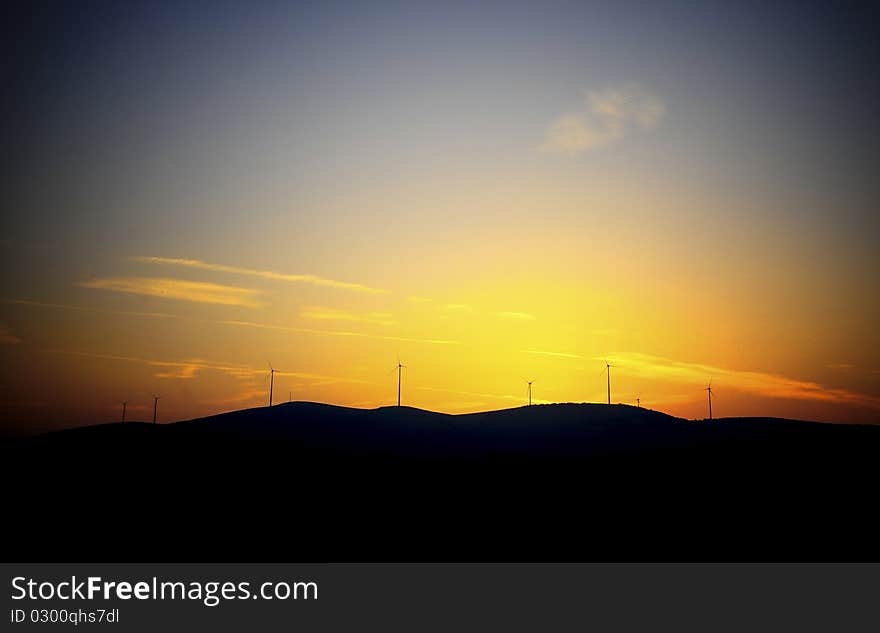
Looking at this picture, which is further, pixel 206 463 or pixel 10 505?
pixel 206 463

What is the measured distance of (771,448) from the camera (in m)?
125

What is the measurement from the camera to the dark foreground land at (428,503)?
69.1 meters

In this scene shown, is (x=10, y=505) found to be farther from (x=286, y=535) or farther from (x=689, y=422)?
(x=689, y=422)

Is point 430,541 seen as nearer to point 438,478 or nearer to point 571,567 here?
point 571,567

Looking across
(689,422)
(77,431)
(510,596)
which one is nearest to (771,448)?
(689,422)

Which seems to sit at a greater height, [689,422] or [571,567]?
[689,422]

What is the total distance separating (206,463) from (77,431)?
235ft

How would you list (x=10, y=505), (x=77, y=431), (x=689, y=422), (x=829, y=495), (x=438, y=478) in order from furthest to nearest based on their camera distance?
(x=689, y=422), (x=77, y=431), (x=438, y=478), (x=829, y=495), (x=10, y=505)

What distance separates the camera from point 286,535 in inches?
2830

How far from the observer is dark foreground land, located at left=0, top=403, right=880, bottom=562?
69062mm

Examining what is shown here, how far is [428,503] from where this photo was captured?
8662cm

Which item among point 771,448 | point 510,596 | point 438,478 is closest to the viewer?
point 510,596

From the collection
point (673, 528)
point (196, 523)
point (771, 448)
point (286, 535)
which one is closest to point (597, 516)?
point (673, 528)

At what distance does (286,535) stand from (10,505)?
108ft
